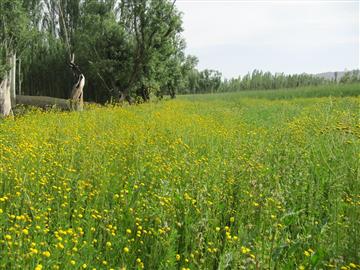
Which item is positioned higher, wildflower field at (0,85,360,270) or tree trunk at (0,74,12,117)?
tree trunk at (0,74,12,117)

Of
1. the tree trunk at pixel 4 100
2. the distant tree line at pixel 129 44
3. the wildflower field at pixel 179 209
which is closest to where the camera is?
the wildflower field at pixel 179 209

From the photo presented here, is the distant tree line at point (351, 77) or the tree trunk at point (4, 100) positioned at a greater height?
the distant tree line at point (351, 77)

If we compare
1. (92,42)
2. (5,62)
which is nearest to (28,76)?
(92,42)

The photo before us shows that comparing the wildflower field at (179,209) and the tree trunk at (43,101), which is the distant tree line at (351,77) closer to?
the tree trunk at (43,101)

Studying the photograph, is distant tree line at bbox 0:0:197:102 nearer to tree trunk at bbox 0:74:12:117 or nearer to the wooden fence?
the wooden fence

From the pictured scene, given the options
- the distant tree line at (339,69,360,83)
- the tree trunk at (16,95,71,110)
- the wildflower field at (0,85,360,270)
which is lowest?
the wildflower field at (0,85,360,270)

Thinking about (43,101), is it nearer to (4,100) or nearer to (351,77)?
(4,100)

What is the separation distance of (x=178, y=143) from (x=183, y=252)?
308cm

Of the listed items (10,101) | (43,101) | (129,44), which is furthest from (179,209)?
(129,44)

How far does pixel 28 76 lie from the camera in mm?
29062

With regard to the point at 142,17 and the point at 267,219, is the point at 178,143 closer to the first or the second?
the point at 267,219

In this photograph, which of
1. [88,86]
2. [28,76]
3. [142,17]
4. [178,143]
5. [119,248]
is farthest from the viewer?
[28,76]

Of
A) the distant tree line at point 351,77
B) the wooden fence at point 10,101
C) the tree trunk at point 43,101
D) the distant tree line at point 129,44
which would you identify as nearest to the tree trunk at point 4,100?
the wooden fence at point 10,101

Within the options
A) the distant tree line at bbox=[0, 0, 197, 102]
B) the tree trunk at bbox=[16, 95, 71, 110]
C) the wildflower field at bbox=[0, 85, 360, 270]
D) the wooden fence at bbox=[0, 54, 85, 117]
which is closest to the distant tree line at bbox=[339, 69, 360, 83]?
the distant tree line at bbox=[0, 0, 197, 102]
